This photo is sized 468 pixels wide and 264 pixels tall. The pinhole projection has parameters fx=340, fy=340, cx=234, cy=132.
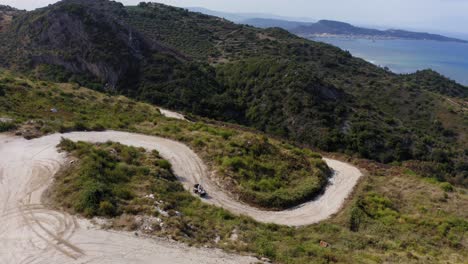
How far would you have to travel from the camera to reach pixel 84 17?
69000 millimetres

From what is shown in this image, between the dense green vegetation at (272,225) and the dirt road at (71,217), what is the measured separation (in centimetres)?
94

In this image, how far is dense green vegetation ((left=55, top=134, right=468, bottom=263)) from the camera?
16516mm

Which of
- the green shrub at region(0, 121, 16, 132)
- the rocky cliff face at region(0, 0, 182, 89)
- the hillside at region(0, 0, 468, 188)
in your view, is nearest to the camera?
the green shrub at region(0, 121, 16, 132)

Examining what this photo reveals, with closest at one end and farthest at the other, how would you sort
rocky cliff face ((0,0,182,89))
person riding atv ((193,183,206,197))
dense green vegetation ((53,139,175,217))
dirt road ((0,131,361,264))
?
dirt road ((0,131,361,264)), dense green vegetation ((53,139,175,217)), person riding atv ((193,183,206,197)), rocky cliff face ((0,0,182,89))

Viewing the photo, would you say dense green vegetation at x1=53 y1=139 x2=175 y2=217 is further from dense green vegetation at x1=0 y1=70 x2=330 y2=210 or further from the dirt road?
dense green vegetation at x1=0 y1=70 x2=330 y2=210

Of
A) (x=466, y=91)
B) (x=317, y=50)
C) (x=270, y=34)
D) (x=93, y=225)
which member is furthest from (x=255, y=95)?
(x=466, y=91)

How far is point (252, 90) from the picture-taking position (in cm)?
6531

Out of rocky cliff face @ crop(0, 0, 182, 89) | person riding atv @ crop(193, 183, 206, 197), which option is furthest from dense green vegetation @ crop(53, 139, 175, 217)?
rocky cliff face @ crop(0, 0, 182, 89)

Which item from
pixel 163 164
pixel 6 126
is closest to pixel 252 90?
pixel 163 164

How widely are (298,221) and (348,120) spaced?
3475cm

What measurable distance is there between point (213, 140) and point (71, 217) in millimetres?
15506

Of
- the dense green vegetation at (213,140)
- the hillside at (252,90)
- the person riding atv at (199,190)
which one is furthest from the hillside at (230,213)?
the hillside at (252,90)

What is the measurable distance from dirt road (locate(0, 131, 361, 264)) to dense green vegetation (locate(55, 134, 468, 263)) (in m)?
0.94

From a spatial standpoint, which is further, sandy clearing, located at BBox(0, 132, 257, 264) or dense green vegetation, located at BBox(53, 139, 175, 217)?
dense green vegetation, located at BBox(53, 139, 175, 217)
